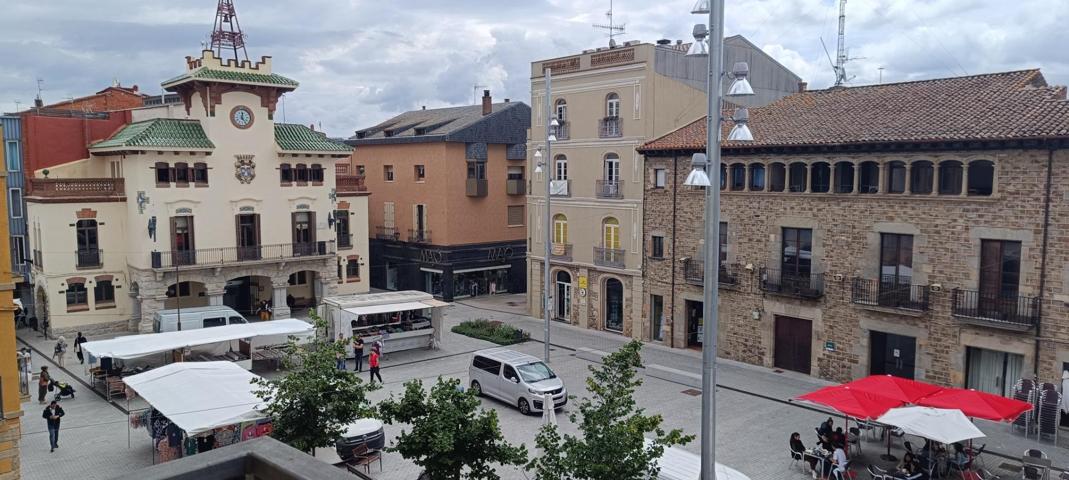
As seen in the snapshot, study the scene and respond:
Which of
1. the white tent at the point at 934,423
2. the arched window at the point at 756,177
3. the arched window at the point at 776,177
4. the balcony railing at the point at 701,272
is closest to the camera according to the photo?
the white tent at the point at 934,423

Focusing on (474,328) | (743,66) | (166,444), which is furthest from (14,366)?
(474,328)

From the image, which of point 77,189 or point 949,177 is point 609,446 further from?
point 77,189

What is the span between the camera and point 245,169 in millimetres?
37844

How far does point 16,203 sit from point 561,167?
28.8 meters

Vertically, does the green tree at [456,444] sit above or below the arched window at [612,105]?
below

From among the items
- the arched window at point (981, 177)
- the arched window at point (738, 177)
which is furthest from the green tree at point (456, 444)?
the arched window at point (738, 177)

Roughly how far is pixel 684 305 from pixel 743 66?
812 inches

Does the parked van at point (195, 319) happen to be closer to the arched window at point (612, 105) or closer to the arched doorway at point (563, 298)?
the arched doorway at point (563, 298)

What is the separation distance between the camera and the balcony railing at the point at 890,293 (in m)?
24.4

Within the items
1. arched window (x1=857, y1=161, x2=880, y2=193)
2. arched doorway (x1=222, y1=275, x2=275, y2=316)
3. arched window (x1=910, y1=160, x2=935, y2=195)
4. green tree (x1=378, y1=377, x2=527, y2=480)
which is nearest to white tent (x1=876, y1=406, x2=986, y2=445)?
green tree (x1=378, y1=377, x2=527, y2=480)

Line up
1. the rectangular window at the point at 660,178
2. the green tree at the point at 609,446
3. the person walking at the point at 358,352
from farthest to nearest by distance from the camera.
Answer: the rectangular window at the point at 660,178 < the person walking at the point at 358,352 < the green tree at the point at 609,446

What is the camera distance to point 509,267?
4781 cm

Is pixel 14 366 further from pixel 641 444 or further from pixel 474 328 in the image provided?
pixel 474 328

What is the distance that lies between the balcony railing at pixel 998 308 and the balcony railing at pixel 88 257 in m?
35.4
